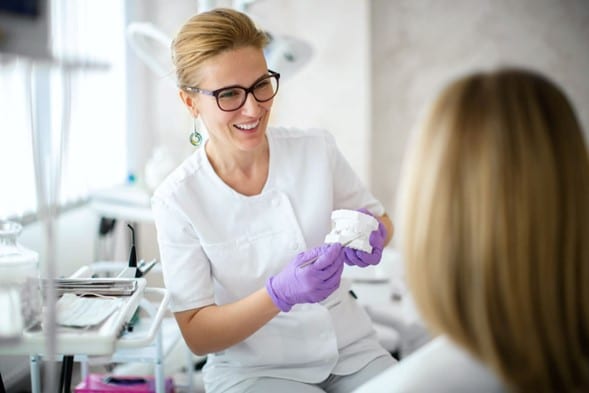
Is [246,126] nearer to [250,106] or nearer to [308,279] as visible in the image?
[250,106]

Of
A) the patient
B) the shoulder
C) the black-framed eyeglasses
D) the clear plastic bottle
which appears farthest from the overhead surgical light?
the patient

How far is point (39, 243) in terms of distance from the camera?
92.8 inches

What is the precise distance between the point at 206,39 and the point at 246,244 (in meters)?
0.49

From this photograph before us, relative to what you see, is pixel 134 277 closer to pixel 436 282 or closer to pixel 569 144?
pixel 436 282

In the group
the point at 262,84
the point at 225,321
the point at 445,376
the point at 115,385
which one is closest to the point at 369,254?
the point at 225,321

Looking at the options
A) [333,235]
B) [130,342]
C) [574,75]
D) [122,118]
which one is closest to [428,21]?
[574,75]

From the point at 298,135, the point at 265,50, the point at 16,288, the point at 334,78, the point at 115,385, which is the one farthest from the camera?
the point at 334,78

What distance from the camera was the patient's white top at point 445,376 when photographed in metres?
0.80

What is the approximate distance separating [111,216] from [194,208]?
4.06 ft

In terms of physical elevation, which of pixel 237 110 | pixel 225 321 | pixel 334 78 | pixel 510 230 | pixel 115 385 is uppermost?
pixel 334 78

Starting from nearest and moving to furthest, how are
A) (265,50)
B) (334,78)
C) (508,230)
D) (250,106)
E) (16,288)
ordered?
(508,230)
(16,288)
(250,106)
(265,50)
(334,78)

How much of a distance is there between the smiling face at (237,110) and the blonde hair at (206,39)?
0.02m

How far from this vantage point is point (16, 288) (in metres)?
1.21

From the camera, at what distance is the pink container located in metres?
1.72
